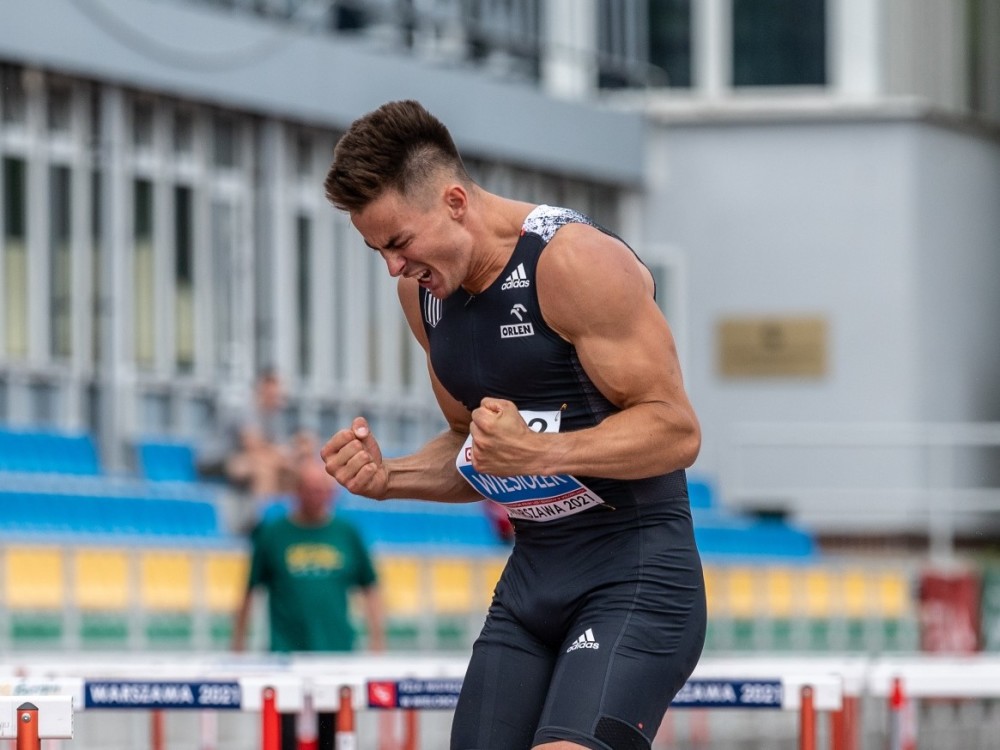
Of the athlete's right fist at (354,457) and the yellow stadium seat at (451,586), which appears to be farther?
the yellow stadium seat at (451,586)

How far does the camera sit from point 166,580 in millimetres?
14133

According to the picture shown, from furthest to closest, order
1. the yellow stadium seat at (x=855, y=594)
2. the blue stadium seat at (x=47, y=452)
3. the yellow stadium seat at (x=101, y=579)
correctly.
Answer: the yellow stadium seat at (x=855, y=594)
the blue stadium seat at (x=47, y=452)
the yellow stadium seat at (x=101, y=579)

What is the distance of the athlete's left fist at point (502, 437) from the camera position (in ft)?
16.8

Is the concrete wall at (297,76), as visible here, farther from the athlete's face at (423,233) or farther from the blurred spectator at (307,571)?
the athlete's face at (423,233)

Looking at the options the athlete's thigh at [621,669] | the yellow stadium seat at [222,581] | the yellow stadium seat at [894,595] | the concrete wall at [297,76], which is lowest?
the yellow stadium seat at [894,595]

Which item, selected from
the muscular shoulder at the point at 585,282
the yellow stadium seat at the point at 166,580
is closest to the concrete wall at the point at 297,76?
the yellow stadium seat at the point at 166,580

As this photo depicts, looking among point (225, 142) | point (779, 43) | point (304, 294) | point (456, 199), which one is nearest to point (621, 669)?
point (456, 199)

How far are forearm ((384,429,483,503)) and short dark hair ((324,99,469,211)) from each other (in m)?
0.83

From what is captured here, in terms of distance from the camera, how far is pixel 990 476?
2561 cm

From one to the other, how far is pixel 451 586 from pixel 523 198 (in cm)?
914

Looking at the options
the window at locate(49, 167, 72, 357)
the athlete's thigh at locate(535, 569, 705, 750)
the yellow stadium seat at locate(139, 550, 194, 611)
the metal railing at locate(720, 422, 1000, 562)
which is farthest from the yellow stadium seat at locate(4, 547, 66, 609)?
the metal railing at locate(720, 422, 1000, 562)

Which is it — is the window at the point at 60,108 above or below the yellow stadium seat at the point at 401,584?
above

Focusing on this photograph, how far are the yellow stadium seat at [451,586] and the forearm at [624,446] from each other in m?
11.2

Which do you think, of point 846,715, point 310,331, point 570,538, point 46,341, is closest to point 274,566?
point 846,715
